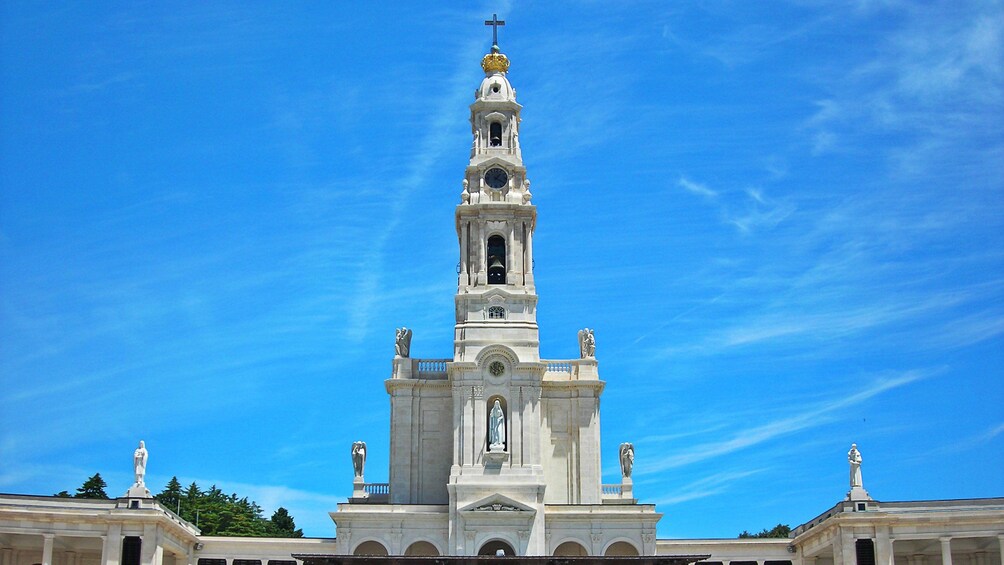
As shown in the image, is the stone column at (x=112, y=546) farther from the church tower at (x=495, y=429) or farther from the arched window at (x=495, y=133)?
the arched window at (x=495, y=133)

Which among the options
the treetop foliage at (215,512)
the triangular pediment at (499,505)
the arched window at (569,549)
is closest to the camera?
the triangular pediment at (499,505)

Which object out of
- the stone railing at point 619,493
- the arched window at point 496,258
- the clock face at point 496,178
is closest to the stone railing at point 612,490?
the stone railing at point 619,493

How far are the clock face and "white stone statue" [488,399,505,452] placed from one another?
15323 millimetres

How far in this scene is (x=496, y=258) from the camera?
80.4 m

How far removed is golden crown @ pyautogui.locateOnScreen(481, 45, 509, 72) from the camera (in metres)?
85.1

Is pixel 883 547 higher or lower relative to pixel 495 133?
lower

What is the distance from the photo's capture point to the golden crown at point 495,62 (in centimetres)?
8506

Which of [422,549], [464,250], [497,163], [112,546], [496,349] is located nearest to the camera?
[112,546]

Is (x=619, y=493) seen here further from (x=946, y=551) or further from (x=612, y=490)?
(x=946, y=551)

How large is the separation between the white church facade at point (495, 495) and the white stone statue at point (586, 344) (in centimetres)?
9

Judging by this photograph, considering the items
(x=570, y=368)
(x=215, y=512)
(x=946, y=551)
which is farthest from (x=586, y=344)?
(x=215, y=512)

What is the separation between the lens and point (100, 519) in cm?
6831

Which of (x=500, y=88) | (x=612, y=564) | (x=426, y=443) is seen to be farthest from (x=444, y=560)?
(x=500, y=88)

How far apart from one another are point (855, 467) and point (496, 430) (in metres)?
20.6
